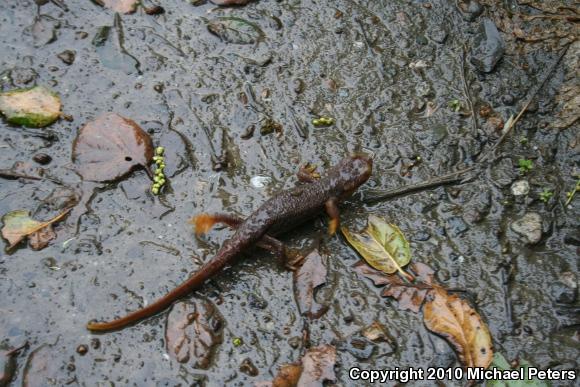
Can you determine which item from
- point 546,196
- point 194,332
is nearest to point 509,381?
point 546,196

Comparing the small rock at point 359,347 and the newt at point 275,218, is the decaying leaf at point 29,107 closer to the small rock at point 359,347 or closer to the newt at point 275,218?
the newt at point 275,218

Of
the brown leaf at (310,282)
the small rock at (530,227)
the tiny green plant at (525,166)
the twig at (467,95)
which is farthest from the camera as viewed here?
the twig at (467,95)

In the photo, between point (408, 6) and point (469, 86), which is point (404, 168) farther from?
point (408, 6)

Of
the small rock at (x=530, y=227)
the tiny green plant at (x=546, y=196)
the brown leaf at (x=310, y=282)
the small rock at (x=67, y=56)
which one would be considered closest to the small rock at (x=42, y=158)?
the small rock at (x=67, y=56)

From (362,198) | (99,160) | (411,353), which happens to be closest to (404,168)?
(362,198)

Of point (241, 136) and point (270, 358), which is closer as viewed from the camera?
point (270, 358)

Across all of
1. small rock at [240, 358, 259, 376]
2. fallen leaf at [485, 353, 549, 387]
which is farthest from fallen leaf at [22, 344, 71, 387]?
fallen leaf at [485, 353, 549, 387]
